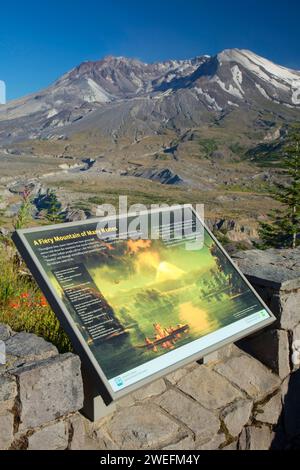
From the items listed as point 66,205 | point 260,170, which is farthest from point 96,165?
point 66,205

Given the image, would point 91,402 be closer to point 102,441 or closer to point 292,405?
point 102,441

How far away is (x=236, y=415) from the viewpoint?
3475mm

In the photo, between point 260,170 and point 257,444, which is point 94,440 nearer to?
point 257,444

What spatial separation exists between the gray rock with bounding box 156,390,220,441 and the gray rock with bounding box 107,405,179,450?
10 centimetres

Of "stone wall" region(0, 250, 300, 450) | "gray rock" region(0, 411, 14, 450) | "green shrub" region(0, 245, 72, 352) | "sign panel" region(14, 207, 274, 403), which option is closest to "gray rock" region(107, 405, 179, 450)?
"stone wall" region(0, 250, 300, 450)

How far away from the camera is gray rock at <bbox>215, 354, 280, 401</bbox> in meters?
3.77

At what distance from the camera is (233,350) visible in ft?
13.9

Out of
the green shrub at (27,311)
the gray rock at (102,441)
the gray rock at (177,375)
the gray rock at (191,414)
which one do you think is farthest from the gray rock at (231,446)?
the green shrub at (27,311)

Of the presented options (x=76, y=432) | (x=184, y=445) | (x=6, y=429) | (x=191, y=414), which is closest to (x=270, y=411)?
(x=191, y=414)

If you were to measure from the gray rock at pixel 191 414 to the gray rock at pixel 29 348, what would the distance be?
3.45 feet

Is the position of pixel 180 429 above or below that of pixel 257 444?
above

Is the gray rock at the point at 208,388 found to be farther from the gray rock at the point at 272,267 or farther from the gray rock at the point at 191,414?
the gray rock at the point at 272,267

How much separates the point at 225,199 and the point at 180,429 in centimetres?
8746

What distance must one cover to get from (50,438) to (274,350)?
7.06 feet
